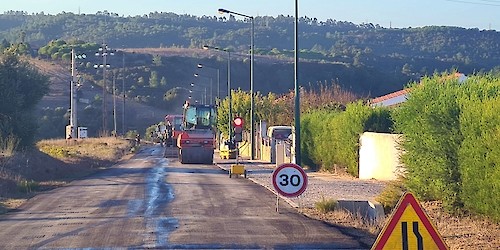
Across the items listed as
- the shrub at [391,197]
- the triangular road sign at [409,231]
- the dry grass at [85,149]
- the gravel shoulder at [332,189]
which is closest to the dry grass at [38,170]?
the dry grass at [85,149]

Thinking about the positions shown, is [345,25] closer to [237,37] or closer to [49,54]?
[237,37]

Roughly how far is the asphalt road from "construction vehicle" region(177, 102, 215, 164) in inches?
750

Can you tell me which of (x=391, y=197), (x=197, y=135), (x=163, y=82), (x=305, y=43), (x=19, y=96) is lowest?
(x=391, y=197)

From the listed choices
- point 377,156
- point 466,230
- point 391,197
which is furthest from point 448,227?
point 377,156

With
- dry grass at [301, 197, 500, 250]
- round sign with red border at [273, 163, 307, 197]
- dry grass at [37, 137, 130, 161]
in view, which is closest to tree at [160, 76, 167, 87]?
dry grass at [37, 137, 130, 161]

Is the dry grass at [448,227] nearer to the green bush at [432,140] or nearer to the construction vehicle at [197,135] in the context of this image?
the green bush at [432,140]

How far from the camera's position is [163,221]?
18.3 m

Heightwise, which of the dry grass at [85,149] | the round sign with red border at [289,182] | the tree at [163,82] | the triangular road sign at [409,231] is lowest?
the dry grass at [85,149]

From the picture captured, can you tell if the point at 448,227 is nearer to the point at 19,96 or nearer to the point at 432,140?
the point at 432,140

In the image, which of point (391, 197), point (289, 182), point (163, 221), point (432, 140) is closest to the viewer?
point (163, 221)

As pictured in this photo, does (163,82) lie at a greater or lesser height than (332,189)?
greater

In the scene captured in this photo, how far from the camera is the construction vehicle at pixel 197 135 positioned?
157 ft

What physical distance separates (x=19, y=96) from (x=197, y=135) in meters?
10.9

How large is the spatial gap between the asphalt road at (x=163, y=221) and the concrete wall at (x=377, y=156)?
5.25 metres
